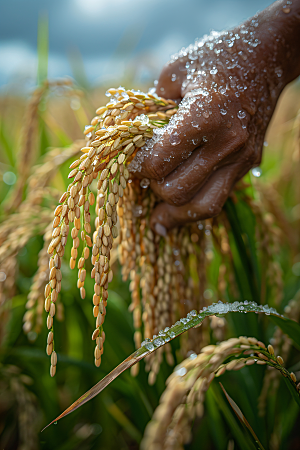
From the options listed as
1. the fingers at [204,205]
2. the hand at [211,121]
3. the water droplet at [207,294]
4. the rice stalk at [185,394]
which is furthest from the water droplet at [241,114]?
the water droplet at [207,294]

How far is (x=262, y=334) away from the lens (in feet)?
2.97

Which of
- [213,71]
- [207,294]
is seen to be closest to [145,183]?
[213,71]

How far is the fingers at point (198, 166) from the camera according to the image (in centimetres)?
62

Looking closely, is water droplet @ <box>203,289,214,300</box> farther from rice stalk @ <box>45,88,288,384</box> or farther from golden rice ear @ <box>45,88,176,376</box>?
golden rice ear @ <box>45,88,176,376</box>

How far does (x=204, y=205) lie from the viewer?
26.1 inches

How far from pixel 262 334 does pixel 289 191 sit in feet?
4.25

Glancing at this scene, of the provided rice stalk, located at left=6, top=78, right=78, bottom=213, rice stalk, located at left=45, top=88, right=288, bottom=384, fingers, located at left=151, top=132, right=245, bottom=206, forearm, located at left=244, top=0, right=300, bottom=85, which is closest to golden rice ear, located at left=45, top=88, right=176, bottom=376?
rice stalk, located at left=45, top=88, right=288, bottom=384

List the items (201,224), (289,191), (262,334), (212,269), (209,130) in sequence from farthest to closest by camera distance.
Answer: (289,191) < (212,269) < (262,334) < (201,224) < (209,130)

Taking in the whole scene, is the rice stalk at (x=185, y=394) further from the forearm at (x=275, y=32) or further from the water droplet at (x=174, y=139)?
the forearm at (x=275, y=32)

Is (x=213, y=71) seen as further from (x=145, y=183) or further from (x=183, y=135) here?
(x=145, y=183)

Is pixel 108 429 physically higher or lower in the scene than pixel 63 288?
lower

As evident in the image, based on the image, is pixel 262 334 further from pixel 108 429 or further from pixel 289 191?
pixel 289 191

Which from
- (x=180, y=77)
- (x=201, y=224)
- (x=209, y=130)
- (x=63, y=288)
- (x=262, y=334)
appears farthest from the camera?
(x=63, y=288)

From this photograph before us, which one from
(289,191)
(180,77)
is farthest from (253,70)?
(289,191)
